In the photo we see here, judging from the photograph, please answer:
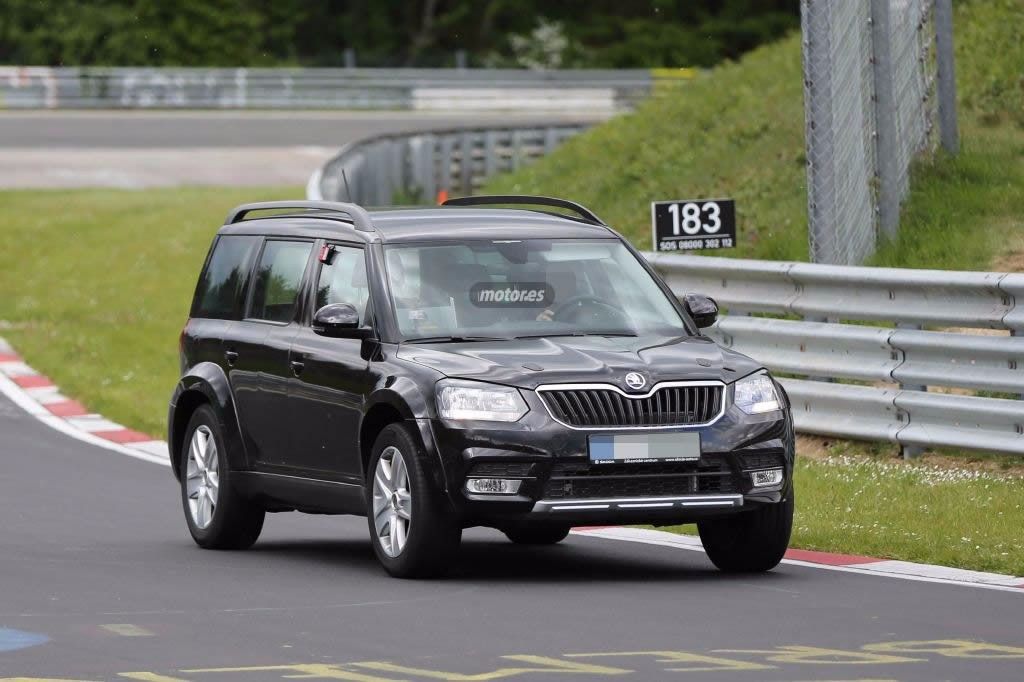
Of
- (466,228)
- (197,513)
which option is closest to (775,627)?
(466,228)

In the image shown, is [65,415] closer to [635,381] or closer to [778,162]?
[778,162]

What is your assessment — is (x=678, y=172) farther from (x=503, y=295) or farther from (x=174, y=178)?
(x=174, y=178)

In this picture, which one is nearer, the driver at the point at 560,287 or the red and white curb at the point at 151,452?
the red and white curb at the point at 151,452

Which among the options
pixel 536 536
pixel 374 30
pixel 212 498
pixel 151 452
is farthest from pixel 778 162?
pixel 374 30

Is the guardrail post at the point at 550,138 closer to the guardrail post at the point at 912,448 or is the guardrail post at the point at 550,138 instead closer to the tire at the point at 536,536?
the guardrail post at the point at 912,448

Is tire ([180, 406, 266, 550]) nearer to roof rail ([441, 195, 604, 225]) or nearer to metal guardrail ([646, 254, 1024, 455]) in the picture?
roof rail ([441, 195, 604, 225])

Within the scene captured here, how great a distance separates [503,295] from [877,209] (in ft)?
22.9

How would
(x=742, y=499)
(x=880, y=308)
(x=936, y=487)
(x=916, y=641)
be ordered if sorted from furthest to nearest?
(x=880, y=308)
(x=936, y=487)
(x=742, y=499)
(x=916, y=641)

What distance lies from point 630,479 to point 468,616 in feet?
4.07

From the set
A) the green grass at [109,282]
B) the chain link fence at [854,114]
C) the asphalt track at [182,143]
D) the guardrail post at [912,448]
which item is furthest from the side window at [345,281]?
the asphalt track at [182,143]

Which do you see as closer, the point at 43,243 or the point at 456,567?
the point at 456,567

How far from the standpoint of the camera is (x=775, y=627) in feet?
29.4

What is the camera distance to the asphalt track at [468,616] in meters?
8.02

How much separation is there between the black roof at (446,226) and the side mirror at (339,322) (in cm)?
56
